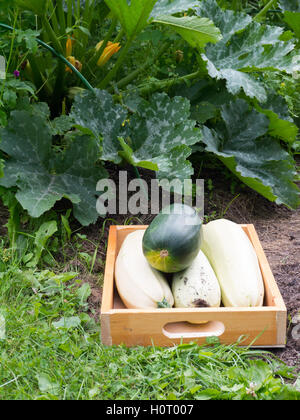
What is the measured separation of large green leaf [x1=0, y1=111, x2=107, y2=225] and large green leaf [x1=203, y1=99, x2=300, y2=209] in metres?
0.64

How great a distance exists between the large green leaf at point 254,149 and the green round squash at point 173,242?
2.56 ft

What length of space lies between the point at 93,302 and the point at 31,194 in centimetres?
54

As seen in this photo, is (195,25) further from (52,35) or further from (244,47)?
(52,35)

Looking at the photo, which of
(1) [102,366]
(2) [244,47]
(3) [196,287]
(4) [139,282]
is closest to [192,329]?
(3) [196,287]

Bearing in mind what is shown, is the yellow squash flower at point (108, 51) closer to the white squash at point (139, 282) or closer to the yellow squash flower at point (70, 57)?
the yellow squash flower at point (70, 57)

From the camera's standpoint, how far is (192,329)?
1882mm

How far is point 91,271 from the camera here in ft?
7.45

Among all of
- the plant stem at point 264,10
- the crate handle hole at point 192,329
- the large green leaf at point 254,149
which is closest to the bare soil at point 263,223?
the large green leaf at point 254,149

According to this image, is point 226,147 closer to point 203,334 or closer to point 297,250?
point 297,250

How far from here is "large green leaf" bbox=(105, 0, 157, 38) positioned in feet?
7.52

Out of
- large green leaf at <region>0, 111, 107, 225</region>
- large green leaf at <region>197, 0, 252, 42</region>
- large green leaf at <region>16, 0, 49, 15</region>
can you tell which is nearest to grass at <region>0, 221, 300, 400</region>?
large green leaf at <region>0, 111, 107, 225</region>

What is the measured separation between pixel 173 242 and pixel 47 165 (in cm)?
85
